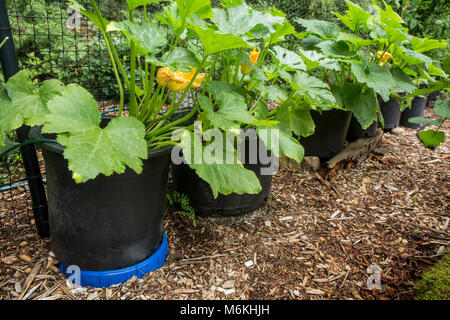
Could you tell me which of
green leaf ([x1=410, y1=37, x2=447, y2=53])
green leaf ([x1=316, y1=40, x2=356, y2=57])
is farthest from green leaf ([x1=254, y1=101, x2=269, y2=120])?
green leaf ([x1=410, y1=37, x2=447, y2=53])

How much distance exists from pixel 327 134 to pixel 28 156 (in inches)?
63.3

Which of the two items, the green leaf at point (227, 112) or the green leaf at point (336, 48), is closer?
the green leaf at point (227, 112)

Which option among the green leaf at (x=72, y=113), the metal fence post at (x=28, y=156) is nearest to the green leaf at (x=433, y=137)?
the green leaf at (x=72, y=113)

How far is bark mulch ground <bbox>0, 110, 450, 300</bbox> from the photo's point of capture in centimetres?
118

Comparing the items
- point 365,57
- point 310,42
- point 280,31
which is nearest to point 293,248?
point 280,31

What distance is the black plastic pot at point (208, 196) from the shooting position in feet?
4.81

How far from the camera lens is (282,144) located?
126cm

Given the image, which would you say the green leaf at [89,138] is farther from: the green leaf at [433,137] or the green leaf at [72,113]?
the green leaf at [433,137]

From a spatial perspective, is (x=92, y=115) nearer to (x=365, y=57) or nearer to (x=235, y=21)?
(x=235, y=21)

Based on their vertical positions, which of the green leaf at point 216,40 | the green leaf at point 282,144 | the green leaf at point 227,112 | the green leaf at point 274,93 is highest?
the green leaf at point 216,40

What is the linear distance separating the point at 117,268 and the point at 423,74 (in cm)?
190

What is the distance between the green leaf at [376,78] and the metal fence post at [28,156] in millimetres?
1440

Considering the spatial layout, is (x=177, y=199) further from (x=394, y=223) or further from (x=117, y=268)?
(x=394, y=223)

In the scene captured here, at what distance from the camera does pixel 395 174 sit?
2104mm
